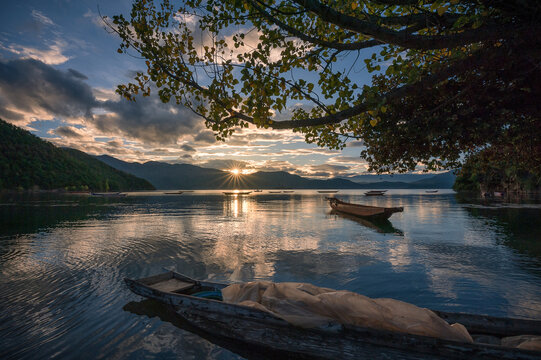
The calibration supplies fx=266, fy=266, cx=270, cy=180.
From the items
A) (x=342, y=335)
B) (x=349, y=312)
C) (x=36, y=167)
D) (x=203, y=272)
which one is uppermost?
(x=36, y=167)

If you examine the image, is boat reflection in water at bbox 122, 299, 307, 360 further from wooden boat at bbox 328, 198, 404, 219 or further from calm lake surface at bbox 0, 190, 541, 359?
wooden boat at bbox 328, 198, 404, 219

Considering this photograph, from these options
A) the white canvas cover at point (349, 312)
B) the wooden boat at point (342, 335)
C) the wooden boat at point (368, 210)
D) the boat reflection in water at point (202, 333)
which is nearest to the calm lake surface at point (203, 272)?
the boat reflection in water at point (202, 333)

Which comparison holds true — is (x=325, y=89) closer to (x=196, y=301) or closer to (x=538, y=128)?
(x=538, y=128)

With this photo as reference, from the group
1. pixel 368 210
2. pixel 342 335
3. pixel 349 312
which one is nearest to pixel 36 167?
pixel 368 210

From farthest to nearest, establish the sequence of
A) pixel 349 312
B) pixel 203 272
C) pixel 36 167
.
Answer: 1. pixel 36 167
2. pixel 203 272
3. pixel 349 312

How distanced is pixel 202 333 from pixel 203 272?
586cm

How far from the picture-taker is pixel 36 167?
470 feet

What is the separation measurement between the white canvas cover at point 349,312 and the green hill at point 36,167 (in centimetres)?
17182

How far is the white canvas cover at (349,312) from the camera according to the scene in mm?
4797

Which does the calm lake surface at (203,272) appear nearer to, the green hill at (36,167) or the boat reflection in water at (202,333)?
the boat reflection in water at (202,333)

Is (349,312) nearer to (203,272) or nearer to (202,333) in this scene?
(202,333)

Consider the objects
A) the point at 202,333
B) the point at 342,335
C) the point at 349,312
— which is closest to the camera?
the point at 342,335

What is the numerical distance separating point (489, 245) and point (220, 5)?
2069 cm

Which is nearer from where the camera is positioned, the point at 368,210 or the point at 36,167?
the point at 368,210
